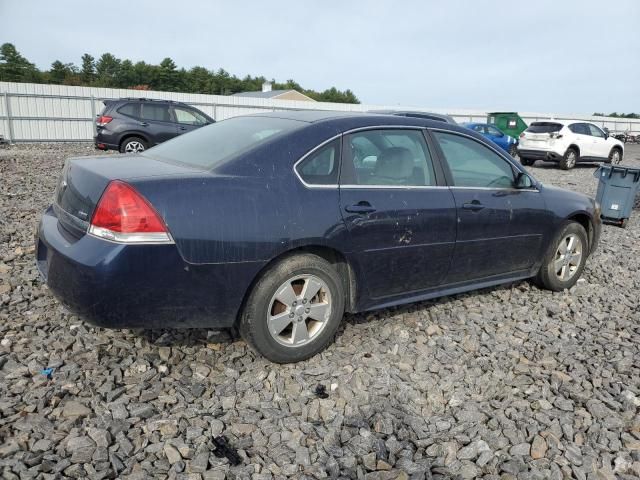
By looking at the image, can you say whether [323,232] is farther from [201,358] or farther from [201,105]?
[201,105]

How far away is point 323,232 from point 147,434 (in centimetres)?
143

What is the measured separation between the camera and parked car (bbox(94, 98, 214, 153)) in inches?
499

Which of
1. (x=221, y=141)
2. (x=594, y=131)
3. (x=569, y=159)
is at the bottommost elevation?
(x=569, y=159)

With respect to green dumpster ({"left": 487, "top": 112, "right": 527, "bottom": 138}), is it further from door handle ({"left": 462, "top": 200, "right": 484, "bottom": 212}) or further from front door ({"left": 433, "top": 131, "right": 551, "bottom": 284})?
door handle ({"left": 462, "top": 200, "right": 484, "bottom": 212})

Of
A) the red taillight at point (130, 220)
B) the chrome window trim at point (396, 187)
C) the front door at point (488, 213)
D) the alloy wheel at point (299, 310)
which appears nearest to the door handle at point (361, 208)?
the chrome window trim at point (396, 187)

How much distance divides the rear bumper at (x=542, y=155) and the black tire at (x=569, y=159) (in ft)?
0.60

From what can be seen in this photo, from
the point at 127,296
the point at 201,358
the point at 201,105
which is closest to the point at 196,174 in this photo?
the point at 127,296

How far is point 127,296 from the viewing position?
264cm

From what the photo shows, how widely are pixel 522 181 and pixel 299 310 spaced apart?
235 cm

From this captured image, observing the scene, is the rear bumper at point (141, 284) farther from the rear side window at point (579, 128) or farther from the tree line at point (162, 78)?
the tree line at point (162, 78)

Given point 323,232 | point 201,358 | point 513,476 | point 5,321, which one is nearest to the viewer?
point 513,476

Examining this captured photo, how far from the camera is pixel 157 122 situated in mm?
13156

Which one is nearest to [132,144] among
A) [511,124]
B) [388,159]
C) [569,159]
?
[388,159]

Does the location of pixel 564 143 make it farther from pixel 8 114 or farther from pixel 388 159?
pixel 8 114
